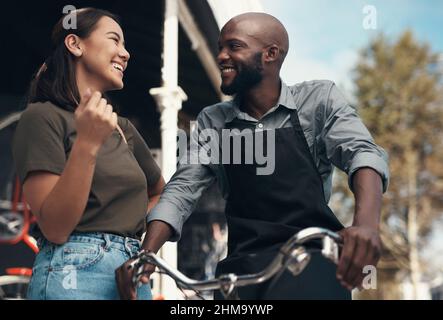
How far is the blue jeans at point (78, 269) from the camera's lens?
1.86 meters

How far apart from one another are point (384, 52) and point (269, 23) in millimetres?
23373

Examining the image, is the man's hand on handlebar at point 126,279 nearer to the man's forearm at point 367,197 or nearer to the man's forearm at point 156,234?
the man's forearm at point 156,234

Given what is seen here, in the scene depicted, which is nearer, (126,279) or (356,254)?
(356,254)

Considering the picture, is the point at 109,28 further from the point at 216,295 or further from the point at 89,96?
the point at 216,295

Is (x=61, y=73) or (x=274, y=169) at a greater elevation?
(x=61, y=73)

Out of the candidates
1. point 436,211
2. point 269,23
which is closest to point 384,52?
point 436,211

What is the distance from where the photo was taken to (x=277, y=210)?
2.00 m

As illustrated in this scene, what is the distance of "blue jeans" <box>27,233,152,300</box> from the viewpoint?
6.10 ft

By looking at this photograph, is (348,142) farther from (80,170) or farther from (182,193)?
(80,170)

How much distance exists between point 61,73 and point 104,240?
55 centimetres

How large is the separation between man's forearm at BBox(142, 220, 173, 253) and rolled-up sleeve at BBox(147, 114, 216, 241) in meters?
0.01

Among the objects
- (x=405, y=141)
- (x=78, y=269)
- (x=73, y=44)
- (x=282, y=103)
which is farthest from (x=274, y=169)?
(x=405, y=141)

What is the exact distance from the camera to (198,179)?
217 centimetres

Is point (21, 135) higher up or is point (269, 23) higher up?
point (269, 23)
